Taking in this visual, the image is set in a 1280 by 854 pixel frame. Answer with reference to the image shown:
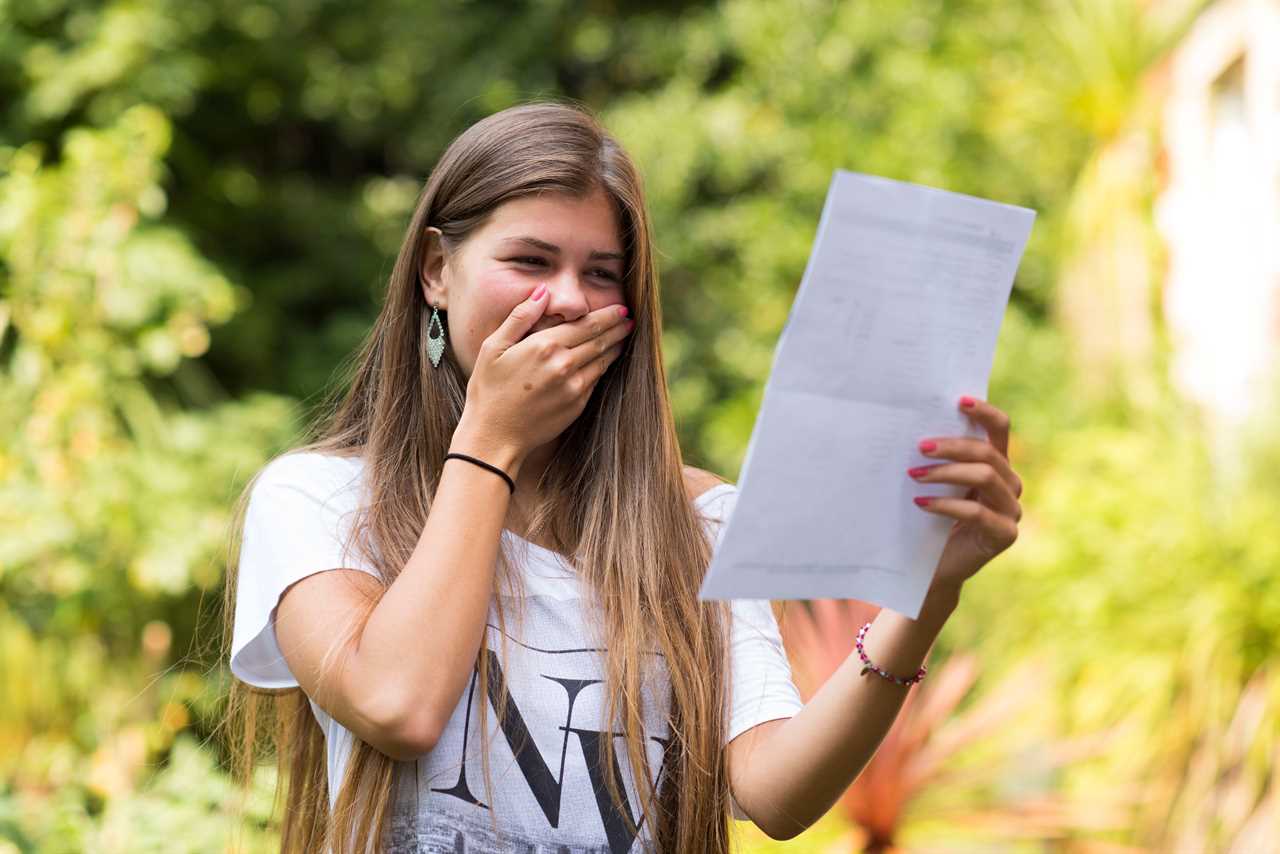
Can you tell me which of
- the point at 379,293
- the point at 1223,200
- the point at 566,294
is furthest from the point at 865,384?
the point at 1223,200

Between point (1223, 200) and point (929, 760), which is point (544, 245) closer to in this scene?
point (929, 760)

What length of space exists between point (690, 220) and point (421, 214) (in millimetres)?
7130

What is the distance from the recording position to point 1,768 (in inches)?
156

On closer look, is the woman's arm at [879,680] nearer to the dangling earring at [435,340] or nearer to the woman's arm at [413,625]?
the woman's arm at [413,625]

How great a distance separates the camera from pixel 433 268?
1882mm

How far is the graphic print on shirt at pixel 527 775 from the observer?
1557 mm

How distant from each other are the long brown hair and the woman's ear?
0.4 inches

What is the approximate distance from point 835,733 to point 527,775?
0.37 m

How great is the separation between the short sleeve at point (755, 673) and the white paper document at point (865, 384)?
0.95 ft

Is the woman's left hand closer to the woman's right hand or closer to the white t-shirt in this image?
the white t-shirt

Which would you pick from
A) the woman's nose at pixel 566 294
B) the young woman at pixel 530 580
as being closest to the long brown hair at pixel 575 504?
the young woman at pixel 530 580

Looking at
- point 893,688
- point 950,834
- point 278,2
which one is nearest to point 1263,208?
point 950,834

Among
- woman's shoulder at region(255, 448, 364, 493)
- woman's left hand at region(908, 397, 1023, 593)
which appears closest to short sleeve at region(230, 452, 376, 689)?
woman's shoulder at region(255, 448, 364, 493)

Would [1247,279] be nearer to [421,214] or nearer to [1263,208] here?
[1263,208]
